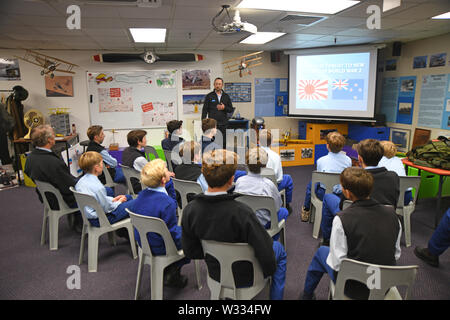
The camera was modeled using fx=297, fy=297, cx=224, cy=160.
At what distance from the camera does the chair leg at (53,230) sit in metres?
2.99

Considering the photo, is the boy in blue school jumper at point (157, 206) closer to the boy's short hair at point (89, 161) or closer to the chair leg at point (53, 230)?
the boy's short hair at point (89, 161)

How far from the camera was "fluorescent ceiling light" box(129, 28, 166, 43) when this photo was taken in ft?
14.4

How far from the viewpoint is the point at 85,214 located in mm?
2523

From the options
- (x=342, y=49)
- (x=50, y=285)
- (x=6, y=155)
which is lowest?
(x=50, y=285)

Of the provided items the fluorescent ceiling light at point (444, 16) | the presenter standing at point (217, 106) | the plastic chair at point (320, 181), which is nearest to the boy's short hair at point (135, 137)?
the plastic chair at point (320, 181)

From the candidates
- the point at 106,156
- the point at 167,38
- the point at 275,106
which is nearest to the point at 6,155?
the point at 106,156

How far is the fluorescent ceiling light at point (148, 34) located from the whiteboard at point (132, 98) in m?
1.37

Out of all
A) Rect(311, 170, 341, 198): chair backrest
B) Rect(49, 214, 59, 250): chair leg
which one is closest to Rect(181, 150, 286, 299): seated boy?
Rect(311, 170, 341, 198): chair backrest

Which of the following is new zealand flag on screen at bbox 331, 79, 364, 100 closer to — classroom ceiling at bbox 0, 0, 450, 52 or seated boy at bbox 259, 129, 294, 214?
classroom ceiling at bbox 0, 0, 450, 52

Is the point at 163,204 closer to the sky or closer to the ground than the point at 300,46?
closer to the ground

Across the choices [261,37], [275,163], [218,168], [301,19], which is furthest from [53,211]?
[261,37]

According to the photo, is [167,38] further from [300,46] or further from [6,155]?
[6,155]

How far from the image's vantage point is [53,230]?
303 centimetres

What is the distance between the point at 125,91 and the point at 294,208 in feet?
14.9
